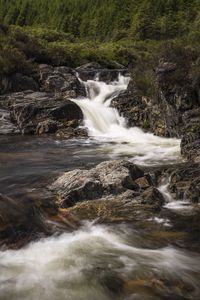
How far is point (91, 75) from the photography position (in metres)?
39.9

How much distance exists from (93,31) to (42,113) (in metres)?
69.0

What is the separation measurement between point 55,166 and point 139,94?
1325cm

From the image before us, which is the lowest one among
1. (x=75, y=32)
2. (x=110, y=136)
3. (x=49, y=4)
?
(x=110, y=136)

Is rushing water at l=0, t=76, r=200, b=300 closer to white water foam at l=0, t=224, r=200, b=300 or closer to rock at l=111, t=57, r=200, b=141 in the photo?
white water foam at l=0, t=224, r=200, b=300

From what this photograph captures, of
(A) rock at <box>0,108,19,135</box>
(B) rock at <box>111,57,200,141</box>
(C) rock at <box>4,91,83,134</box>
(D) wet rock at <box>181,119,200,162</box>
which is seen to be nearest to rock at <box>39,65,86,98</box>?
(C) rock at <box>4,91,83,134</box>

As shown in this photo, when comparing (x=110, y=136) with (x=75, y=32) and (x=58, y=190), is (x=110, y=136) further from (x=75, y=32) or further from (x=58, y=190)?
(x=75, y=32)

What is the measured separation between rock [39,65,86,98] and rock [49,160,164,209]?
870 inches

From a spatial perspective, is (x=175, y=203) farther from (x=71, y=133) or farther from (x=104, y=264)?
(x=71, y=133)

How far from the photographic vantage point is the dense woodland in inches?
1459

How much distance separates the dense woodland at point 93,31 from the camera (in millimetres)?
37062

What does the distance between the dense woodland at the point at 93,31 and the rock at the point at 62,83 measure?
1.85 meters

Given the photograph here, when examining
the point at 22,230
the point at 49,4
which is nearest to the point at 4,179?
the point at 22,230

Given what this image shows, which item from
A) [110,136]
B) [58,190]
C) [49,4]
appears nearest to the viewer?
[58,190]

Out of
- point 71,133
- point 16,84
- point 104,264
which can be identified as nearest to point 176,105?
point 71,133
